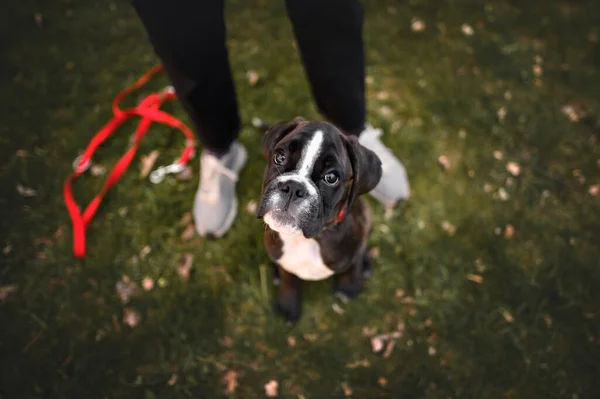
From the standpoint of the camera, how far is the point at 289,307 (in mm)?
2881

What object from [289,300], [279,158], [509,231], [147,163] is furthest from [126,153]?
[509,231]

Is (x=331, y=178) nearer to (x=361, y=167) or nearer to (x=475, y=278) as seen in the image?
(x=361, y=167)

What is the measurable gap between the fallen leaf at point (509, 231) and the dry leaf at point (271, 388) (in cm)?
194

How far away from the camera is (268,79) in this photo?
151 inches

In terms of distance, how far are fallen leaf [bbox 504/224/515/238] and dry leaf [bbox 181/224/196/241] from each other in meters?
2.27

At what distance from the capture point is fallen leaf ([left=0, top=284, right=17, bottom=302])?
308 cm

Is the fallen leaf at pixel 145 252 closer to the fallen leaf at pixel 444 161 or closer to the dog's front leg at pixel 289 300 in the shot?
the dog's front leg at pixel 289 300

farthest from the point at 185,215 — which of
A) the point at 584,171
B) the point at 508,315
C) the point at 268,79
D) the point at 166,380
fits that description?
the point at 584,171

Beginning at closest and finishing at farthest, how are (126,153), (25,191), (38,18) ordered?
1. (25,191)
2. (126,153)
3. (38,18)

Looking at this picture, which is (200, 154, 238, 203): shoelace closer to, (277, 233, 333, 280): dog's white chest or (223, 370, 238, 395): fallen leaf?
(277, 233, 333, 280): dog's white chest

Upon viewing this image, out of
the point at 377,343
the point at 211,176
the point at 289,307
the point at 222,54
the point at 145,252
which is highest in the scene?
the point at 222,54

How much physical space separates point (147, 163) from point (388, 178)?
1.83 meters

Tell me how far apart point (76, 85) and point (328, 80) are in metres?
2.49

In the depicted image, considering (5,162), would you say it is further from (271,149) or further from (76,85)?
(271,149)
